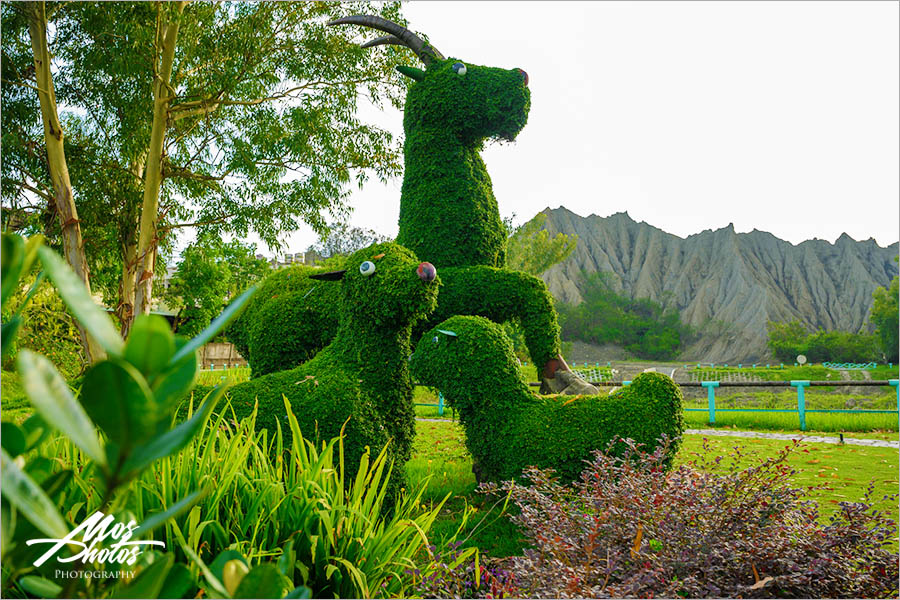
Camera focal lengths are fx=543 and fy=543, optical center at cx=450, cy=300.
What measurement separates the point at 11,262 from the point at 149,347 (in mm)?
190

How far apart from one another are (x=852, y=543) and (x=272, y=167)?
32.9ft

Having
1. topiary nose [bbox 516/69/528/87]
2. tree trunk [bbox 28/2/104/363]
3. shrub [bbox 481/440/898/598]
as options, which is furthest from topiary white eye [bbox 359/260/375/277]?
tree trunk [bbox 28/2/104/363]

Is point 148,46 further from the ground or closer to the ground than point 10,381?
further from the ground

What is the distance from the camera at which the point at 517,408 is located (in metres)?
4.02

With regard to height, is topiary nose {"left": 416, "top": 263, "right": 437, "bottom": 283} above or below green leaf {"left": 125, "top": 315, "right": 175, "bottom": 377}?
above

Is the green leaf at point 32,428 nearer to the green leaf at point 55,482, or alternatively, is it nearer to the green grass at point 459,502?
the green leaf at point 55,482

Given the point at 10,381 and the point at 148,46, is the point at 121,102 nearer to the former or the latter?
the point at 148,46

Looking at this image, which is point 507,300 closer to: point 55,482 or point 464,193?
point 464,193

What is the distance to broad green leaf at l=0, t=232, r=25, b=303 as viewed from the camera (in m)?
0.49

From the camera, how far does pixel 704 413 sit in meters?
10.2

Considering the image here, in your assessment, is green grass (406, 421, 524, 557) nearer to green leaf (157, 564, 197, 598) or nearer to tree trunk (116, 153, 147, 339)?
green leaf (157, 564, 197, 598)

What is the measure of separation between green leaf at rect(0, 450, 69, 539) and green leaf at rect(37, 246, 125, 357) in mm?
139

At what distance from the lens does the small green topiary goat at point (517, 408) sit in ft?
12.5

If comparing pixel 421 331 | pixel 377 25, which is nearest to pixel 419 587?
pixel 421 331
